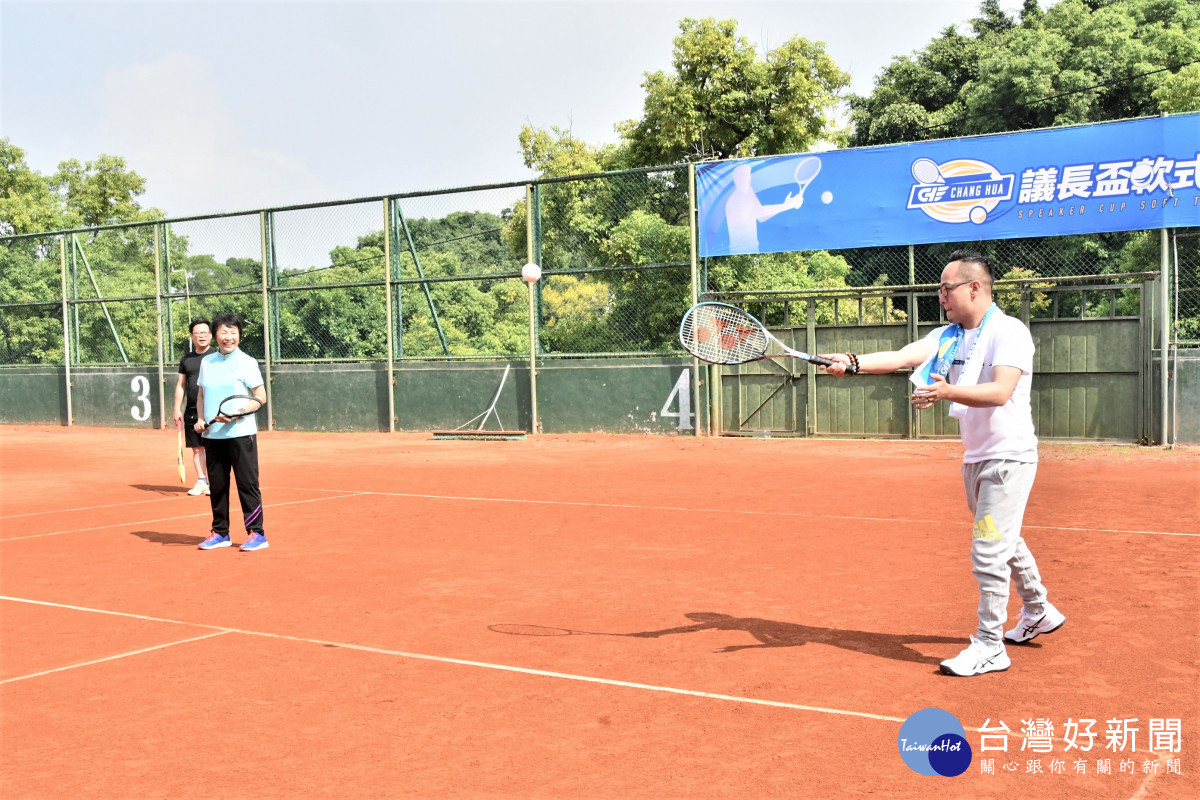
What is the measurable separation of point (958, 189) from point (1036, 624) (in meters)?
12.5

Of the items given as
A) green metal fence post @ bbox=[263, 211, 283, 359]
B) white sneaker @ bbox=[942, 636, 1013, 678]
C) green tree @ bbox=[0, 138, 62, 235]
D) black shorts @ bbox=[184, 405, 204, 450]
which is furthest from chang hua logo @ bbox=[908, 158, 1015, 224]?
green tree @ bbox=[0, 138, 62, 235]

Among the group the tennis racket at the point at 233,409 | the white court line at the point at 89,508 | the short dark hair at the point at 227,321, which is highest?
the short dark hair at the point at 227,321

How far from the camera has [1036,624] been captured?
5.17 metres

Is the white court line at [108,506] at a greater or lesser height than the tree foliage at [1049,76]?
lesser

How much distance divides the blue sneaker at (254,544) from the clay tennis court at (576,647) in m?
0.16

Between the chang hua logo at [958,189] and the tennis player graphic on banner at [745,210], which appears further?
the tennis player graphic on banner at [745,210]

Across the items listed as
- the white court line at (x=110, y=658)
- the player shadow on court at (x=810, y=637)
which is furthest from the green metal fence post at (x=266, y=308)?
the player shadow on court at (x=810, y=637)

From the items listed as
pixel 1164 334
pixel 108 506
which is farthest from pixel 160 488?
pixel 1164 334

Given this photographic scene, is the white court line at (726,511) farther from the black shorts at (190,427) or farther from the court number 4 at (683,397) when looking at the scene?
the court number 4 at (683,397)

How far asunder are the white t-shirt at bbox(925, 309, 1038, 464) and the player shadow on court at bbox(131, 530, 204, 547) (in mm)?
6429

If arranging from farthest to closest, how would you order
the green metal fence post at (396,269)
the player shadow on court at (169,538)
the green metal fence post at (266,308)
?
the green metal fence post at (266,308) < the green metal fence post at (396,269) < the player shadow on court at (169,538)

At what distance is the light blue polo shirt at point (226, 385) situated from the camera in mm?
8398

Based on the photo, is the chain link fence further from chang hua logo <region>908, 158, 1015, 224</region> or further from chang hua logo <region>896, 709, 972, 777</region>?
chang hua logo <region>896, 709, 972, 777</region>

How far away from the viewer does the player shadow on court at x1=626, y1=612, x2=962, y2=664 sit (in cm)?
518
